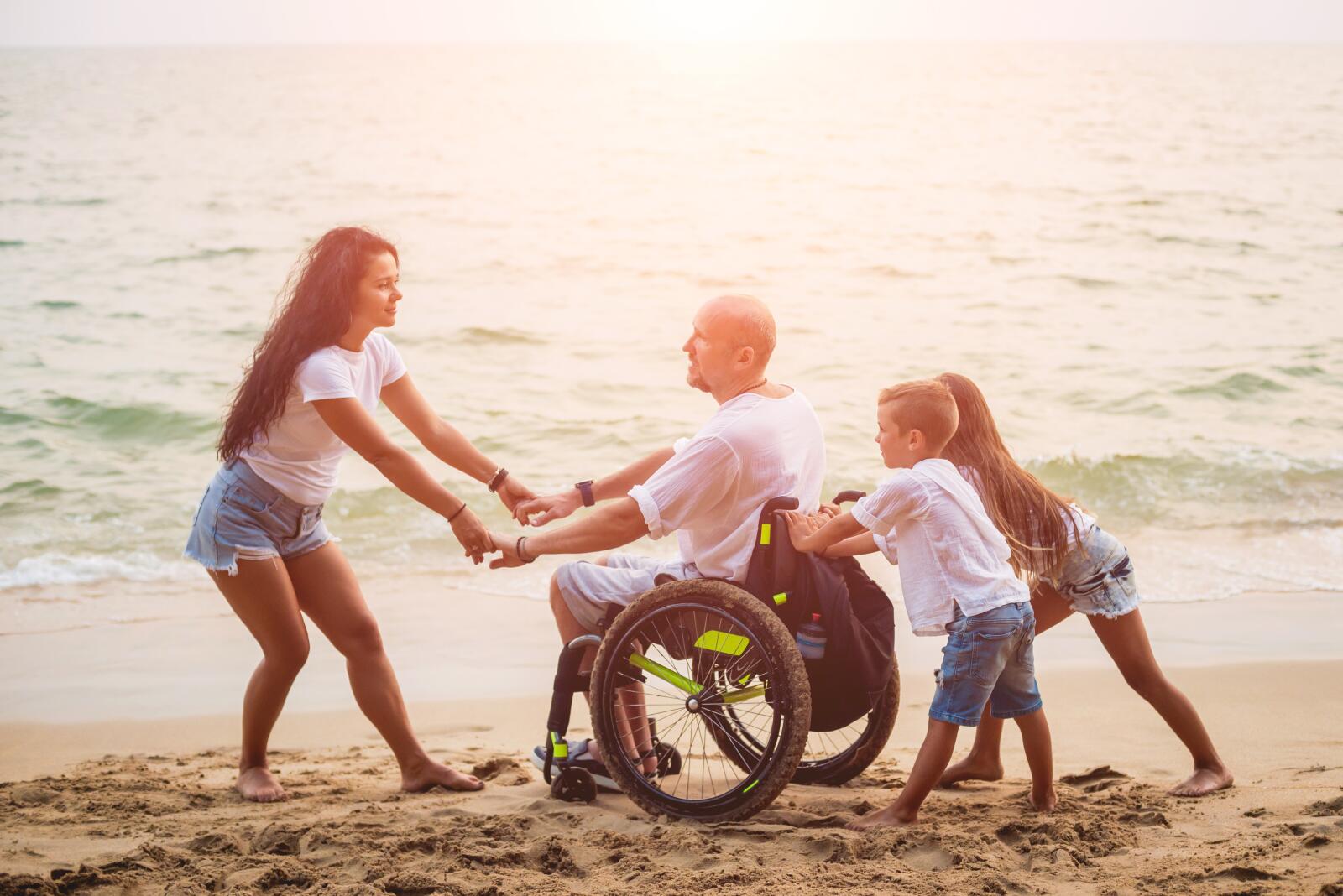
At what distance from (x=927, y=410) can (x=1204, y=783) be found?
1.38 m

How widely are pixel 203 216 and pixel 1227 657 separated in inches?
709

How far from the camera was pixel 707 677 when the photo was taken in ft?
11.1

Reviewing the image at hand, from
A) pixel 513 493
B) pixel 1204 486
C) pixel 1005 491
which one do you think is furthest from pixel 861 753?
pixel 1204 486

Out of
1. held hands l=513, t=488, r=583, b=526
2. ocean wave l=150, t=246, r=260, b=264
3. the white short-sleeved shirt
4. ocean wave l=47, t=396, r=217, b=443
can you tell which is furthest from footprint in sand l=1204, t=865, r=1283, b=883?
ocean wave l=150, t=246, r=260, b=264

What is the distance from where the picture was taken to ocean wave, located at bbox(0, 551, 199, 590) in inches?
277

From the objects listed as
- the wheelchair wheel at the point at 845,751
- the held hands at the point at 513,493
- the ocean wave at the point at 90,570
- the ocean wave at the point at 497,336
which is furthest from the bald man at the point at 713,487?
the ocean wave at the point at 497,336

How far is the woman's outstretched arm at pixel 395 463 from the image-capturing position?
3578mm

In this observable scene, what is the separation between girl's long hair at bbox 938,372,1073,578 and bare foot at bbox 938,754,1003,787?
2.36 ft

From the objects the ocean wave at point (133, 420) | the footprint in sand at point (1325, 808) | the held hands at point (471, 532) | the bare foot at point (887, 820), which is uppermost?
the ocean wave at point (133, 420)

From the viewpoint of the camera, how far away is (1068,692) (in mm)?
4902

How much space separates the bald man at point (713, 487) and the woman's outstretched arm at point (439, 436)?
67 cm

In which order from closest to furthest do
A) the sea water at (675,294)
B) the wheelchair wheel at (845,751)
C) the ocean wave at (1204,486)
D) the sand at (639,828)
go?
the sand at (639,828), the wheelchair wheel at (845,751), the ocean wave at (1204,486), the sea water at (675,294)

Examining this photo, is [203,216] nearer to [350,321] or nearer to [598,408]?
[598,408]

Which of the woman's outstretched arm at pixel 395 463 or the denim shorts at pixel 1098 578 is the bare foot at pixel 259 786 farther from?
the denim shorts at pixel 1098 578
